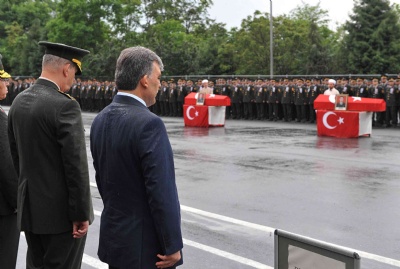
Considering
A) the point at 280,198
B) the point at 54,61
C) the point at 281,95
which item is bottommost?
the point at 280,198

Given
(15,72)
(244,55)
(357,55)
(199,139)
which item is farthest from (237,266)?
(15,72)

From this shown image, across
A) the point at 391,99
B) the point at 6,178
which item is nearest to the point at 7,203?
the point at 6,178

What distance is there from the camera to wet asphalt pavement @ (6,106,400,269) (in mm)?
6492

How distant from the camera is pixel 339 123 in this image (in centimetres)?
1795

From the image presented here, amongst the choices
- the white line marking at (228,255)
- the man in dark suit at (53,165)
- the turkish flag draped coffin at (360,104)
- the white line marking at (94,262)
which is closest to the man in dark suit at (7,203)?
the man in dark suit at (53,165)

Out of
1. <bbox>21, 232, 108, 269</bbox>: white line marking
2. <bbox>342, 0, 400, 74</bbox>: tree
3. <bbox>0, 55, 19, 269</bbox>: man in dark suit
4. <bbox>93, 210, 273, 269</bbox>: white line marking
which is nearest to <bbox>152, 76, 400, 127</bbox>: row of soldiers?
<bbox>342, 0, 400, 74</bbox>: tree

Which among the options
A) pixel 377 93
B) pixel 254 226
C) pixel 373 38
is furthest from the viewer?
pixel 373 38

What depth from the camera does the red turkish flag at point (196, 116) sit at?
2216 centimetres

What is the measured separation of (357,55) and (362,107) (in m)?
20.5

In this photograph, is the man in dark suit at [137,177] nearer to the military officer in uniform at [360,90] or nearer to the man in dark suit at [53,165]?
the man in dark suit at [53,165]

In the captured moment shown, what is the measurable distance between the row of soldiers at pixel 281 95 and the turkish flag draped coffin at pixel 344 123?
3.87 metres

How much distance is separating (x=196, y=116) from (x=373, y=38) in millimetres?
18725

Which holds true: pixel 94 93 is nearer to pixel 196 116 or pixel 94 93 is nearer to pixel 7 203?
pixel 196 116

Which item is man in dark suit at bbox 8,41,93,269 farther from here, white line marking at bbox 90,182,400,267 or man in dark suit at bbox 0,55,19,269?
white line marking at bbox 90,182,400,267
